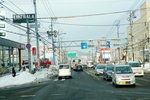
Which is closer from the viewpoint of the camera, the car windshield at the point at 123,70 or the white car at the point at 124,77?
the white car at the point at 124,77

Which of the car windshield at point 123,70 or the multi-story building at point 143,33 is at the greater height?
the multi-story building at point 143,33

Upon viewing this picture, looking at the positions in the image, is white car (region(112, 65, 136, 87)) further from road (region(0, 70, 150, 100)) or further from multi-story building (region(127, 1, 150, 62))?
multi-story building (region(127, 1, 150, 62))

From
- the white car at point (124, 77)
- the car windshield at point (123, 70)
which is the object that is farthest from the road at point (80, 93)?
the car windshield at point (123, 70)

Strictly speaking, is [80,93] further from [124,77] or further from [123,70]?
[123,70]

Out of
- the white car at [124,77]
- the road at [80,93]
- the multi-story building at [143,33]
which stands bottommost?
the road at [80,93]

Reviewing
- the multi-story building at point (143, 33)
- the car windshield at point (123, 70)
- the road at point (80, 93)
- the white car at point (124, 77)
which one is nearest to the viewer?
the road at point (80, 93)

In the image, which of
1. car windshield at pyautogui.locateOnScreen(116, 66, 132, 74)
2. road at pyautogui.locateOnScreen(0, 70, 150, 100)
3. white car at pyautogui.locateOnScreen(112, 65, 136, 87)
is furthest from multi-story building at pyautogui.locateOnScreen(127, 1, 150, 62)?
road at pyautogui.locateOnScreen(0, 70, 150, 100)

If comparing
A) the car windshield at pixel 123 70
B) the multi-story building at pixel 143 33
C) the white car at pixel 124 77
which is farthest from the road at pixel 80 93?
the multi-story building at pixel 143 33

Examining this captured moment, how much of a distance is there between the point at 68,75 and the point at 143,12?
7852 centimetres

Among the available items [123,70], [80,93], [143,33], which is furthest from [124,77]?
[143,33]

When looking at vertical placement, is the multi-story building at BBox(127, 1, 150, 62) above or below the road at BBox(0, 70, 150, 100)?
above

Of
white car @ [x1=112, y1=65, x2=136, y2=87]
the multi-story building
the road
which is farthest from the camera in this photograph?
the multi-story building

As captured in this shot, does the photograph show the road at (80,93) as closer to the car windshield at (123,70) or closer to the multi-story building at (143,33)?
the car windshield at (123,70)

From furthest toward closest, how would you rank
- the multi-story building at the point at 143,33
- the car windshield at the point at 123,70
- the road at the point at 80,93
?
1. the multi-story building at the point at 143,33
2. the car windshield at the point at 123,70
3. the road at the point at 80,93
